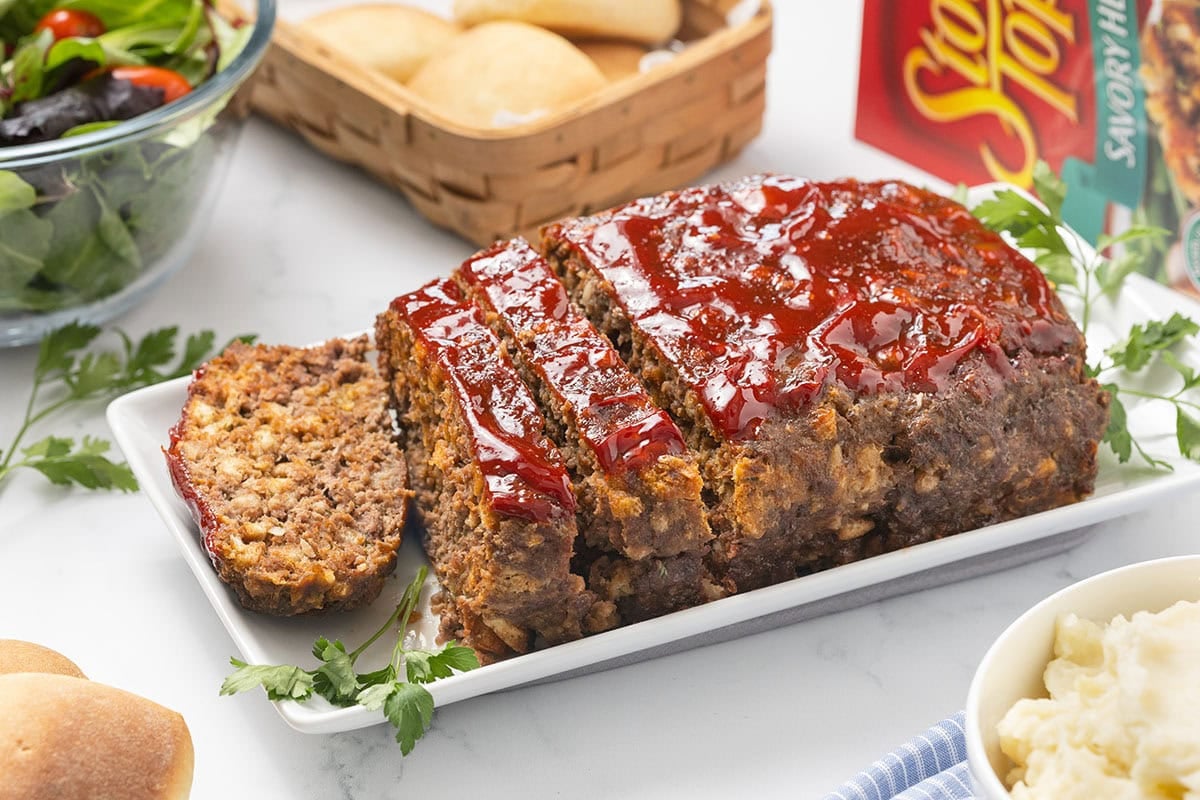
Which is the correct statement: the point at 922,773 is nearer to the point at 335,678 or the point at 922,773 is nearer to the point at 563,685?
the point at 563,685

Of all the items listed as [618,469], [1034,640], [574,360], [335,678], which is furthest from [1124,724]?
[335,678]

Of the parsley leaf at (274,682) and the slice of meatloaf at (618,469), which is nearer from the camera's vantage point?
the parsley leaf at (274,682)

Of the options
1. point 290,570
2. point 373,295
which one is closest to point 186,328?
point 373,295

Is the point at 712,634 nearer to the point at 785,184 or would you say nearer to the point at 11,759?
the point at 785,184

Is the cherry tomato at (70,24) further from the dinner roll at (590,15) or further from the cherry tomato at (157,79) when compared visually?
the dinner roll at (590,15)

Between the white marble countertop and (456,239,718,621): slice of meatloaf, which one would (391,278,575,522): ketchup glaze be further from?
the white marble countertop

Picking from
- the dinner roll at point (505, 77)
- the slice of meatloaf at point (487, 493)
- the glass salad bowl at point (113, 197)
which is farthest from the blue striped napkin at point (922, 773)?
the glass salad bowl at point (113, 197)

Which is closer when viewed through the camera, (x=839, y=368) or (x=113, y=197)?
(x=839, y=368)
